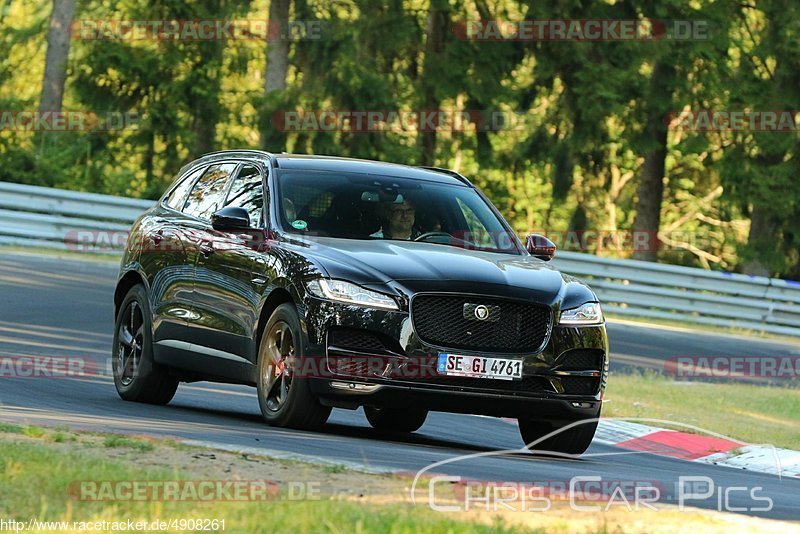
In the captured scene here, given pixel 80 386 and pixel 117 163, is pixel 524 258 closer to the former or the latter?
pixel 80 386

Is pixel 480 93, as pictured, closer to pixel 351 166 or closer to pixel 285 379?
pixel 351 166

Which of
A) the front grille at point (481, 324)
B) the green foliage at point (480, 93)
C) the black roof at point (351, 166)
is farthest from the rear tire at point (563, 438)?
the green foliage at point (480, 93)

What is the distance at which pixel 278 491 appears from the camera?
7.22 meters

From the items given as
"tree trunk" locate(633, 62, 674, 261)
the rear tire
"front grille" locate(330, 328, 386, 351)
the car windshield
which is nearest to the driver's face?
the car windshield

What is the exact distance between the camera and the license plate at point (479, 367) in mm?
10086

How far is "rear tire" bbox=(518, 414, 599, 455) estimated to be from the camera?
10922 mm

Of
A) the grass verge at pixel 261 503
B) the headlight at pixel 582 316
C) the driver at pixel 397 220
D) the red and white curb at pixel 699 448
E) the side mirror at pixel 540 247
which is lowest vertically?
the red and white curb at pixel 699 448

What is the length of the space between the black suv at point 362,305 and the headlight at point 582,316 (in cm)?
1

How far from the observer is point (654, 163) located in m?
37.2

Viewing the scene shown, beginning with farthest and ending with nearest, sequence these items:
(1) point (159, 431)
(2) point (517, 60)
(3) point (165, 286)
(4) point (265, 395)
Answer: (2) point (517, 60), (3) point (165, 286), (4) point (265, 395), (1) point (159, 431)

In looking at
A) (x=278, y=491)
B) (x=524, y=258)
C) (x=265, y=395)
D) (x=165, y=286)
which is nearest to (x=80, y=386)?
(x=165, y=286)

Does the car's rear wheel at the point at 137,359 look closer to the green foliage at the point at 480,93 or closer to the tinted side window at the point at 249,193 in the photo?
the tinted side window at the point at 249,193

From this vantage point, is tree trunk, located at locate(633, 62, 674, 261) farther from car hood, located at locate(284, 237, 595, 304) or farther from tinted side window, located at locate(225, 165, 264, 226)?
car hood, located at locate(284, 237, 595, 304)

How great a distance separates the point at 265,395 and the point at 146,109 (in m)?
26.4
